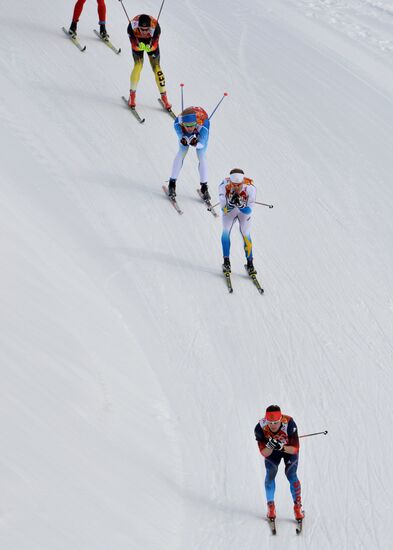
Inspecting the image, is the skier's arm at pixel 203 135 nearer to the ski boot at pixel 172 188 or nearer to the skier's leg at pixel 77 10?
the ski boot at pixel 172 188

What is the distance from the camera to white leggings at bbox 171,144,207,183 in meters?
13.4

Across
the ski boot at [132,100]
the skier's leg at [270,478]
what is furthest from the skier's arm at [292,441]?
the ski boot at [132,100]

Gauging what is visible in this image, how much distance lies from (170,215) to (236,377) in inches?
122

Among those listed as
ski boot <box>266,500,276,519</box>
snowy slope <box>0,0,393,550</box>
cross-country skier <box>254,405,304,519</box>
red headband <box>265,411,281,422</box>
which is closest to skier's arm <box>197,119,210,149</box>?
snowy slope <box>0,0,393,550</box>

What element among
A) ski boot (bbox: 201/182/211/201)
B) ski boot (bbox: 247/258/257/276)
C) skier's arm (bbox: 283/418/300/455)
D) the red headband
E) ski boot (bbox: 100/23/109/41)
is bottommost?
ski boot (bbox: 100/23/109/41)

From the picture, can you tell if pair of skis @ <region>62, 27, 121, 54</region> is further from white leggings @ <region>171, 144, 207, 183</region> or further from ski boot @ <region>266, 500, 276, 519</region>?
ski boot @ <region>266, 500, 276, 519</region>

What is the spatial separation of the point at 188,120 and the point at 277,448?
16.8 ft

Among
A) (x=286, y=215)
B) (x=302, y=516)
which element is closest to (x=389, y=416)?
(x=302, y=516)

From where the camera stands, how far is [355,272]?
13.7 m

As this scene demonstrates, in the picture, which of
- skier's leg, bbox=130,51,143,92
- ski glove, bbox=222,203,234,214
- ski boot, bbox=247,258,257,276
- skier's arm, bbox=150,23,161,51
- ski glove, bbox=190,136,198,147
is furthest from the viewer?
skier's leg, bbox=130,51,143,92

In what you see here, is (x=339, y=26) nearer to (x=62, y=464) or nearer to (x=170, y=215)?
(x=170, y=215)

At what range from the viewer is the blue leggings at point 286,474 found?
9.68 metres

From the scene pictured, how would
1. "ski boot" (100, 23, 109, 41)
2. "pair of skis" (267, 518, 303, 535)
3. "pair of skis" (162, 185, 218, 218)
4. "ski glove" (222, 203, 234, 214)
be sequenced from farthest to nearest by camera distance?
"ski boot" (100, 23, 109, 41) → "pair of skis" (162, 185, 218, 218) → "ski glove" (222, 203, 234, 214) → "pair of skis" (267, 518, 303, 535)

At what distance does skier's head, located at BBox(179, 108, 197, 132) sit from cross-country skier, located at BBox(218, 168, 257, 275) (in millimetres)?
1204
